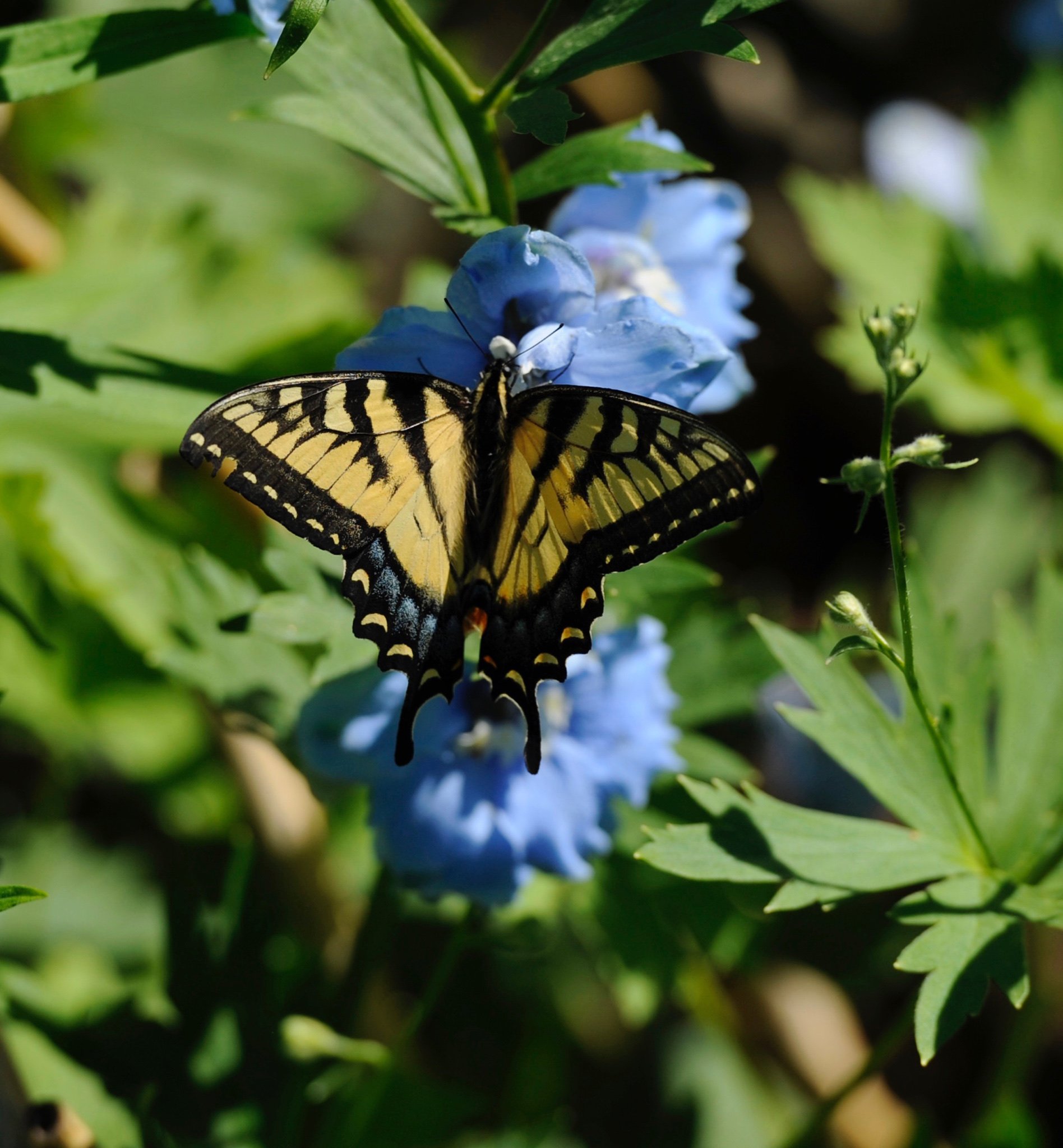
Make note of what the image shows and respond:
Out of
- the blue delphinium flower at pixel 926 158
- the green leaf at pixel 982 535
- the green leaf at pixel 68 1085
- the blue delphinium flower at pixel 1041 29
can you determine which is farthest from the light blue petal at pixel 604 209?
the blue delphinium flower at pixel 1041 29

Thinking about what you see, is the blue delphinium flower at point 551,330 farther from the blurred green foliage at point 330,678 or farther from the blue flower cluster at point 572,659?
the blurred green foliage at point 330,678

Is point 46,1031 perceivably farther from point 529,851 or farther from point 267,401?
point 267,401

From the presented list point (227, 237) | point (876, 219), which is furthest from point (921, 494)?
point (227, 237)

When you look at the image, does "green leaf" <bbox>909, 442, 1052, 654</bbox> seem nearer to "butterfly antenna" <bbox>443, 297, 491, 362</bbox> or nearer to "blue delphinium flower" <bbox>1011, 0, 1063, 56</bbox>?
"blue delphinium flower" <bbox>1011, 0, 1063, 56</bbox>

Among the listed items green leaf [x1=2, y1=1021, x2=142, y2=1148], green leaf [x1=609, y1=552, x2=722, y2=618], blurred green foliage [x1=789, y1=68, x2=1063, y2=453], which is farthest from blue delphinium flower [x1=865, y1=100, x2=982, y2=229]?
green leaf [x1=2, y1=1021, x2=142, y2=1148]

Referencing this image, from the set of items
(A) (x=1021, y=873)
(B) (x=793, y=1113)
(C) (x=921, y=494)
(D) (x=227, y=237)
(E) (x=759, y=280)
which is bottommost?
(B) (x=793, y=1113)

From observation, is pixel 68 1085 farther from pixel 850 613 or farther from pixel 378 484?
pixel 850 613
